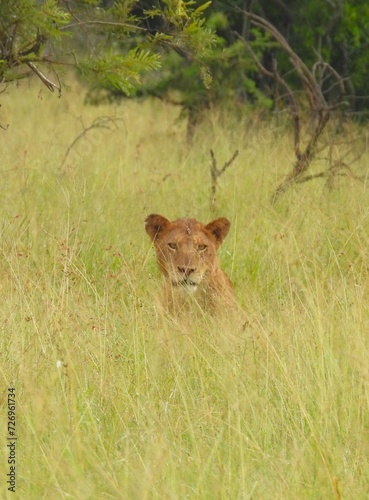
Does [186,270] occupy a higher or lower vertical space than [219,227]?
lower

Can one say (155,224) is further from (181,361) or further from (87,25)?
(181,361)

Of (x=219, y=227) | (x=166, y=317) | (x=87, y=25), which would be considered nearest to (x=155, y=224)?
(x=219, y=227)

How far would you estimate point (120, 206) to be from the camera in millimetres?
8000

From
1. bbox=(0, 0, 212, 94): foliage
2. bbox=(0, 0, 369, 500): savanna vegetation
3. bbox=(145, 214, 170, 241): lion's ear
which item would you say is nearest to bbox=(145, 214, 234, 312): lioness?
bbox=(145, 214, 170, 241): lion's ear

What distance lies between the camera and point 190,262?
222 inches

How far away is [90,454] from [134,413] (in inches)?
14.3

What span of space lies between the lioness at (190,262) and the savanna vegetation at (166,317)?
117mm

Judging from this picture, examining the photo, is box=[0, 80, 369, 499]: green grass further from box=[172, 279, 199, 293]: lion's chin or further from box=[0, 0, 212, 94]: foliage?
box=[0, 0, 212, 94]: foliage

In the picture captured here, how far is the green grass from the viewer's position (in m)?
3.52

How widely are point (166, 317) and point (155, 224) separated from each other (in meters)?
0.70

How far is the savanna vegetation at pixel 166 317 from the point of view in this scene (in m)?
3.59

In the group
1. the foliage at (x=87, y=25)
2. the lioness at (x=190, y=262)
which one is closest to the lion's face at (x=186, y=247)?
the lioness at (x=190, y=262)

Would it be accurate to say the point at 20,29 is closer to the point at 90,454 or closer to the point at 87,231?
the point at 87,231

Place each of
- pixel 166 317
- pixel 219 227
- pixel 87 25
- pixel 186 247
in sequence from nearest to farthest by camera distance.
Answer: pixel 166 317
pixel 186 247
pixel 219 227
pixel 87 25
